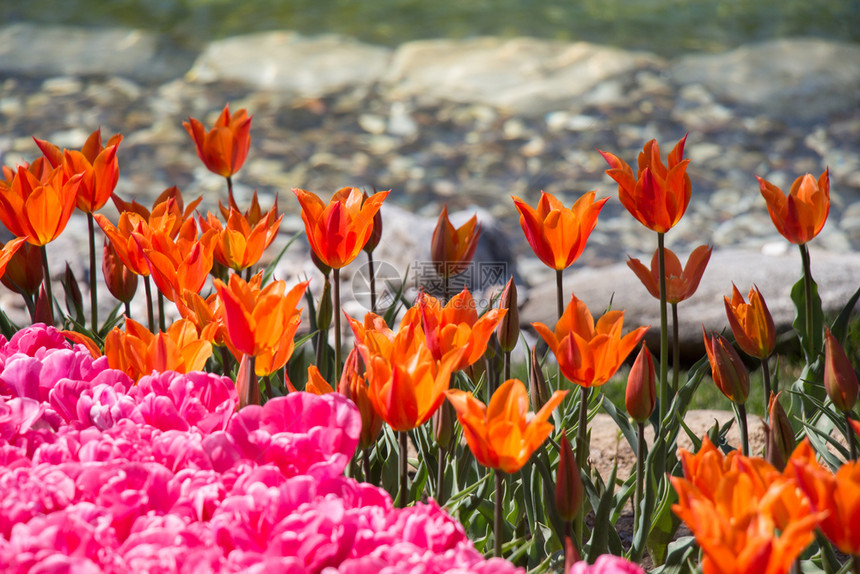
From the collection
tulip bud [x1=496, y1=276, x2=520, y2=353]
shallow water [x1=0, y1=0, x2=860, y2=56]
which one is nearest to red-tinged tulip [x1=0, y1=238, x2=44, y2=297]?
tulip bud [x1=496, y1=276, x2=520, y2=353]

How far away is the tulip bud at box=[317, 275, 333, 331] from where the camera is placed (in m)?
1.67

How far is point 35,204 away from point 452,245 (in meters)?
0.73

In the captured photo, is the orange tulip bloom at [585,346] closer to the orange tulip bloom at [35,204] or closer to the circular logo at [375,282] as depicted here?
the orange tulip bloom at [35,204]

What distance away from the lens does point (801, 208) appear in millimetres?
1533

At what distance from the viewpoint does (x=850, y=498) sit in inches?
33.4

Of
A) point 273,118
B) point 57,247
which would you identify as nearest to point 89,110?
point 273,118

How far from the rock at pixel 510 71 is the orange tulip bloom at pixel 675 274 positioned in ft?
17.8

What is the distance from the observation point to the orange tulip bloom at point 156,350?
3.97ft

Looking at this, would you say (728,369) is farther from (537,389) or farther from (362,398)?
(362,398)

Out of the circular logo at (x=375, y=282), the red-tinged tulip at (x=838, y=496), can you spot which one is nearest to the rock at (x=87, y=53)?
the circular logo at (x=375, y=282)

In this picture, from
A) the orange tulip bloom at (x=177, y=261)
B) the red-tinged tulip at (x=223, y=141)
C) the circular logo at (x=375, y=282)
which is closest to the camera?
the orange tulip bloom at (x=177, y=261)

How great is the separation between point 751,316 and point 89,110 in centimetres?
642

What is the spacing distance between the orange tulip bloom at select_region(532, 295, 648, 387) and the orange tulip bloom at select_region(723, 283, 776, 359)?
1.05ft

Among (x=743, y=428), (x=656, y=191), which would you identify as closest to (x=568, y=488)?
(x=743, y=428)
